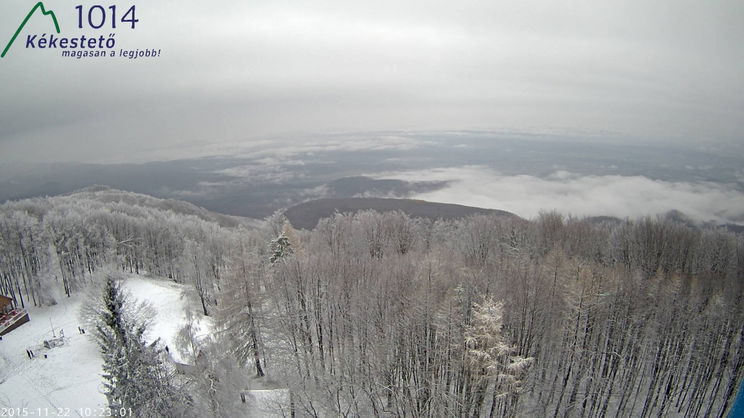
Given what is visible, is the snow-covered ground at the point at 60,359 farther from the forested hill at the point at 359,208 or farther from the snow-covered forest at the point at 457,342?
the forested hill at the point at 359,208

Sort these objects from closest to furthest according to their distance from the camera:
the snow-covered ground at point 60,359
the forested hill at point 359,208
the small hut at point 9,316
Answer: the snow-covered ground at point 60,359
the small hut at point 9,316
the forested hill at point 359,208

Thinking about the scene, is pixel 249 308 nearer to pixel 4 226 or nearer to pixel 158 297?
pixel 158 297

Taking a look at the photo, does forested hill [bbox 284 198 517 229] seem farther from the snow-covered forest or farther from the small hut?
the snow-covered forest

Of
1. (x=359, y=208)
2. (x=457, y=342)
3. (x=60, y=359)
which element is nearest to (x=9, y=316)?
(x=60, y=359)

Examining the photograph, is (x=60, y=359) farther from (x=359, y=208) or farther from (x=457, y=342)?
(x=359, y=208)

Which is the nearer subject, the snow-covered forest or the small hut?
the snow-covered forest

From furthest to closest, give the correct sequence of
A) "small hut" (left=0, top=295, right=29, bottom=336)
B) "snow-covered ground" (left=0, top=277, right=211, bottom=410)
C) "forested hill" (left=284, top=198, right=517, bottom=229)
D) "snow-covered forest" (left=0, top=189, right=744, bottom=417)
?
"forested hill" (left=284, top=198, right=517, bottom=229)
"small hut" (left=0, top=295, right=29, bottom=336)
"snow-covered ground" (left=0, top=277, right=211, bottom=410)
"snow-covered forest" (left=0, top=189, right=744, bottom=417)

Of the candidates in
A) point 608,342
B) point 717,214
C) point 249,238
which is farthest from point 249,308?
point 717,214

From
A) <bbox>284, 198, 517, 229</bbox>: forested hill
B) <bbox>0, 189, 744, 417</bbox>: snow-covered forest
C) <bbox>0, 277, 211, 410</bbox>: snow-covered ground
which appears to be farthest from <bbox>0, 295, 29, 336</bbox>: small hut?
<bbox>284, 198, 517, 229</bbox>: forested hill

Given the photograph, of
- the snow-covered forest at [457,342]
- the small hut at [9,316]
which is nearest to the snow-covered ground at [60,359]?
the small hut at [9,316]
